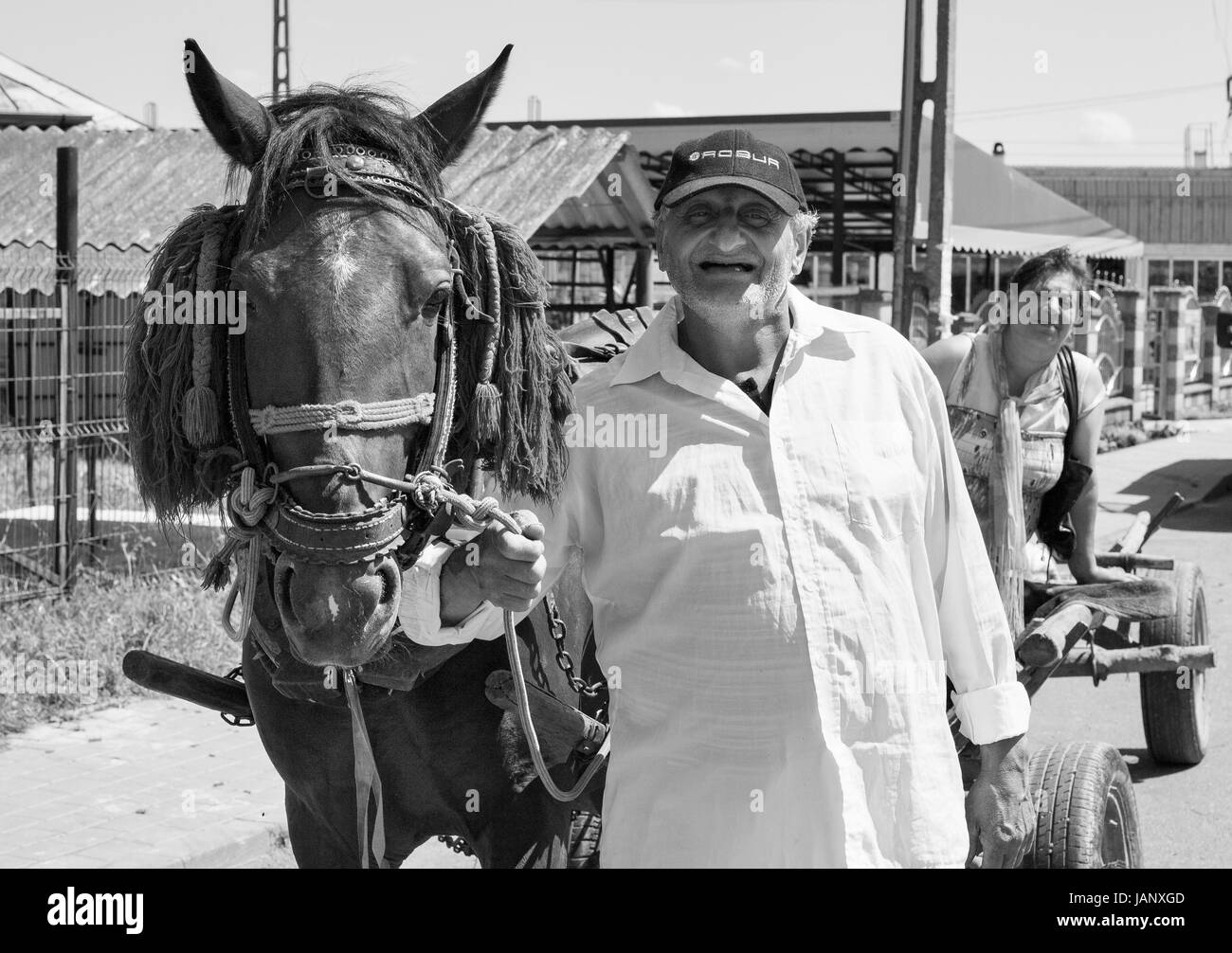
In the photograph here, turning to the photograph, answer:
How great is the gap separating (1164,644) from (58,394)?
6270 millimetres

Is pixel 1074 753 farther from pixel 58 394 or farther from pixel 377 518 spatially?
pixel 58 394

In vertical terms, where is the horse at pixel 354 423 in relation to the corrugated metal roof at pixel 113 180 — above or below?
below

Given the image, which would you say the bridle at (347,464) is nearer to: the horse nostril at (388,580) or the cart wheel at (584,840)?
the horse nostril at (388,580)

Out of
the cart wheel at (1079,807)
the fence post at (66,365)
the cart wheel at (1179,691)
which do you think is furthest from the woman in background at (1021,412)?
the fence post at (66,365)

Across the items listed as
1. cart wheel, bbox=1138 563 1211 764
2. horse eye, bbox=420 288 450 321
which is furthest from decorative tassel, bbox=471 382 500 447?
cart wheel, bbox=1138 563 1211 764

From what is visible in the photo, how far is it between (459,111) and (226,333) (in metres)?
0.69

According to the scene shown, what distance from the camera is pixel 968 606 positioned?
107 inches

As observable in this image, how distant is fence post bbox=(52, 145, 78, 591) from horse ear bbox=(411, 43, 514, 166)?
5.90m

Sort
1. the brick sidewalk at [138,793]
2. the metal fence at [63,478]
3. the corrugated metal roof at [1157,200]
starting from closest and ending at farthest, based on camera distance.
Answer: the brick sidewalk at [138,793] → the metal fence at [63,478] → the corrugated metal roof at [1157,200]

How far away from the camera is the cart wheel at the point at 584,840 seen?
11.8 feet

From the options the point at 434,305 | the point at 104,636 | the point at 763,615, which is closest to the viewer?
the point at 434,305

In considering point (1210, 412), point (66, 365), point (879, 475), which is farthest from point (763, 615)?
point (1210, 412)

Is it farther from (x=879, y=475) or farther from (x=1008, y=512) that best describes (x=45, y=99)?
(x=879, y=475)
